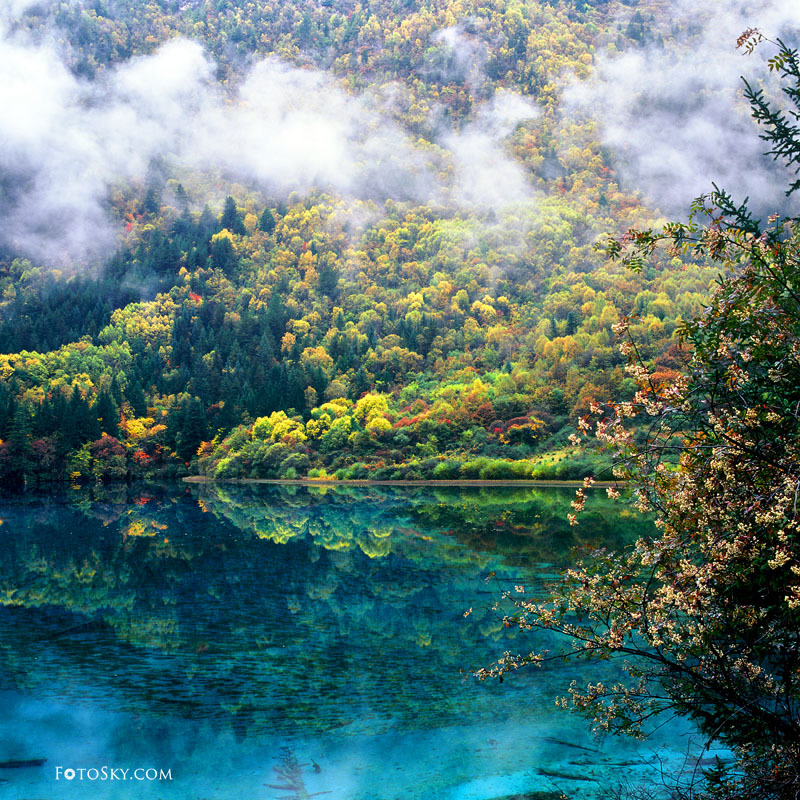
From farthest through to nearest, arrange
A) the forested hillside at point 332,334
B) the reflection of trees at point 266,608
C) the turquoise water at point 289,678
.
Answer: the forested hillside at point 332,334 < the reflection of trees at point 266,608 < the turquoise water at point 289,678

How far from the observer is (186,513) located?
2031 inches

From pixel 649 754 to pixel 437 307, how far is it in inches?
5056

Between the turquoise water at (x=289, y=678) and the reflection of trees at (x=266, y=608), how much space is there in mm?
86

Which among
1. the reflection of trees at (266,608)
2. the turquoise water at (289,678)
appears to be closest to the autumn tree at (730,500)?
the turquoise water at (289,678)

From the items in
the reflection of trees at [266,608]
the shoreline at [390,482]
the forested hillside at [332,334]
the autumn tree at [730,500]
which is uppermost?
the forested hillside at [332,334]

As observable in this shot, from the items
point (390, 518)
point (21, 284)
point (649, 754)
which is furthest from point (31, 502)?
point (21, 284)

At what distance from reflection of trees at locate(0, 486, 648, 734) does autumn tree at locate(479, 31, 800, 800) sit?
761 cm

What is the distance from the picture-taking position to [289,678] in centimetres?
1630

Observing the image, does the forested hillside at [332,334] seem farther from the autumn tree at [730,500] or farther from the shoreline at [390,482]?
the autumn tree at [730,500]

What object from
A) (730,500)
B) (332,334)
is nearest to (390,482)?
(332,334)

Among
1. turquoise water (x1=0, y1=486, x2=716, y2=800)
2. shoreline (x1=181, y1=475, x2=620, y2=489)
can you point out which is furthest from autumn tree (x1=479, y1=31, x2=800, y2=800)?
shoreline (x1=181, y1=475, x2=620, y2=489)

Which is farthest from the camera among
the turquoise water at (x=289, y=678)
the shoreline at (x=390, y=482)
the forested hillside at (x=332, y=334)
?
the forested hillside at (x=332, y=334)

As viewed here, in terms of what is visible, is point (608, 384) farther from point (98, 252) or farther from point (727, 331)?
point (98, 252)

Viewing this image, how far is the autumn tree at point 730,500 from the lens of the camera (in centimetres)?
647
